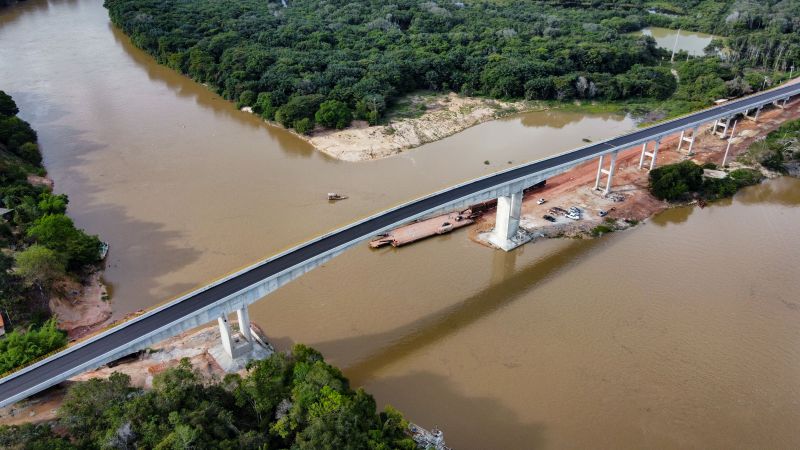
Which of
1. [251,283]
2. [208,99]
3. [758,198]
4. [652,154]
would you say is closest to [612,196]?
[652,154]

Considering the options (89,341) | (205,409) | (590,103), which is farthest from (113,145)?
(590,103)

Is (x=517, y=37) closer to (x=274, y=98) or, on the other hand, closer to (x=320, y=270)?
(x=274, y=98)

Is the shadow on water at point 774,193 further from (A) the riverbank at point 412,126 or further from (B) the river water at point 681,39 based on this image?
(B) the river water at point 681,39

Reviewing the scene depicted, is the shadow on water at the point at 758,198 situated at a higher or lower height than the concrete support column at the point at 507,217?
lower

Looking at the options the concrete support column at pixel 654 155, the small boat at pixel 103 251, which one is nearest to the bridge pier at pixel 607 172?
the concrete support column at pixel 654 155

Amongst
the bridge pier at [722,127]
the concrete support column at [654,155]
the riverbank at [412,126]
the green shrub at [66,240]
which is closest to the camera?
the green shrub at [66,240]

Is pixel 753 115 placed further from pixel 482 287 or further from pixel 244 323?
pixel 244 323
